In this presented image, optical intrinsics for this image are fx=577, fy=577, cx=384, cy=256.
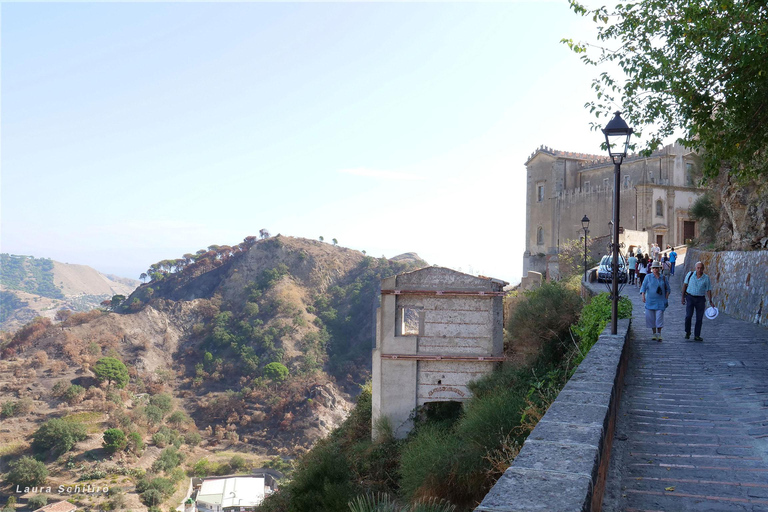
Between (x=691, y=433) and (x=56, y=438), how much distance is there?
5398 cm

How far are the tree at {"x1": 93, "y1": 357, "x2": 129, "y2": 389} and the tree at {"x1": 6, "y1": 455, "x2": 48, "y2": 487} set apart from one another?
73.5 ft

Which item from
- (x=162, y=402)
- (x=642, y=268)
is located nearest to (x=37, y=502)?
(x=162, y=402)

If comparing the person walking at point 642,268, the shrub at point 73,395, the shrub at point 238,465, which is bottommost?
the shrub at point 238,465

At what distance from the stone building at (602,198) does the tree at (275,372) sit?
124ft

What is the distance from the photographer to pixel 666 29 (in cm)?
858

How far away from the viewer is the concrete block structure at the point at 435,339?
16.3 m

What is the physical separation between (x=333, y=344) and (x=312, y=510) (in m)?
69.9

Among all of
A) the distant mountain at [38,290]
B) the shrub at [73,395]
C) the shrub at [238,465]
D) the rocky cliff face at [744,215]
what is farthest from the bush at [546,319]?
the distant mountain at [38,290]

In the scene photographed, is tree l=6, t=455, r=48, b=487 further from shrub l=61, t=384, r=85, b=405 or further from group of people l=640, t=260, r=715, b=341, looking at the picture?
group of people l=640, t=260, r=715, b=341

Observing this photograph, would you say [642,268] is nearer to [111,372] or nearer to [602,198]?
[602,198]

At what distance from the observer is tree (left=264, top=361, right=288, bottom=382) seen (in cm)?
7238

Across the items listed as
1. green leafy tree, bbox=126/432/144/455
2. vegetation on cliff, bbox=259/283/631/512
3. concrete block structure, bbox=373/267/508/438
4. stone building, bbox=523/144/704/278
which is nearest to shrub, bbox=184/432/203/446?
green leafy tree, bbox=126/432/144/455

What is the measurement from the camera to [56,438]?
47.6m

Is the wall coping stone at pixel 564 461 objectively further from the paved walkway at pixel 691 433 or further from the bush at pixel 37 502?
the bush at pixel 37 502
